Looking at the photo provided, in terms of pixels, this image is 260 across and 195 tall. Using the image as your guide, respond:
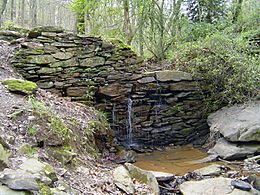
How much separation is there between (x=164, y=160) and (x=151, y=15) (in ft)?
18.7

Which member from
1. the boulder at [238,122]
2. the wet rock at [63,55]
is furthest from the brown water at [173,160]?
the wet rock at [63,55]

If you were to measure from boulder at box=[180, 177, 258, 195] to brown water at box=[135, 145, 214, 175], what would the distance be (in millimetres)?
997

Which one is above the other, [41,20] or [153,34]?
[41,20]

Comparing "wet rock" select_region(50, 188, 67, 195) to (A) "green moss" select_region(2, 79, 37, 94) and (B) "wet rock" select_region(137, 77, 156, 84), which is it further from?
(B) "wet rock" select_region(137, 77, 156, 84)

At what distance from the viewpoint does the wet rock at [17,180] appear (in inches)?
90.4

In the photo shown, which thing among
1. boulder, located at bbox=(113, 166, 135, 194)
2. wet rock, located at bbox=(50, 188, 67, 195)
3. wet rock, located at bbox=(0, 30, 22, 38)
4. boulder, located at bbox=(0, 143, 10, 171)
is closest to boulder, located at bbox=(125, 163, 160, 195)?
boulder, located at bbox=(113, 166, 135, 194)

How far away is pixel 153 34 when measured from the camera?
1036 cm

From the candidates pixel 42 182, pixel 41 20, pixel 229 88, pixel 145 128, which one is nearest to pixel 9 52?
pixel 145 128

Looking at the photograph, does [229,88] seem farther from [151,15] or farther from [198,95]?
[151,15]

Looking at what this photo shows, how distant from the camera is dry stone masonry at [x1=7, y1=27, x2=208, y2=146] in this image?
7.00 m

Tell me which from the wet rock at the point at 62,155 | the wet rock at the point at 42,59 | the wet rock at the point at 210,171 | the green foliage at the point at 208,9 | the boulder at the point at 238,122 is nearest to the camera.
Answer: the wet rock at the point at 62,155

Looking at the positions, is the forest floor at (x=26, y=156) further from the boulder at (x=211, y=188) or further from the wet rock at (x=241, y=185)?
the wet rock at (x=241, y=185)

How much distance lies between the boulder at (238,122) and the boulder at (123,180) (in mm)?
3533

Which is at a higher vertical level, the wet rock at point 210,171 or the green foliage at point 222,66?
the green foliage at point 222,66
